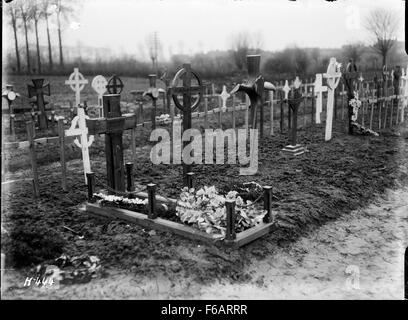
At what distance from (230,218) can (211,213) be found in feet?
1.35

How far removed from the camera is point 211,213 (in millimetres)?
5125

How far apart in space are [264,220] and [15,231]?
→ 9.21 feet

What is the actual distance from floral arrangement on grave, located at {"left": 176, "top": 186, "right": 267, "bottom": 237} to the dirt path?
495mm

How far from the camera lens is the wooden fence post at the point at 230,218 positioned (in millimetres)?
4754

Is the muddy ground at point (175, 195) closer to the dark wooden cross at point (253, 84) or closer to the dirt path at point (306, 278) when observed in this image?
the dirt path at point (306, 278)

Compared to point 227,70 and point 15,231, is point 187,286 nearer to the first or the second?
point 15,231

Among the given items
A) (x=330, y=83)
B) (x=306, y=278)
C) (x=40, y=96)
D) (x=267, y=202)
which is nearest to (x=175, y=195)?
(x=267, y=202)

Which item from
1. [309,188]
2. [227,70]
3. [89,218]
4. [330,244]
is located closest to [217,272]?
[330,244]

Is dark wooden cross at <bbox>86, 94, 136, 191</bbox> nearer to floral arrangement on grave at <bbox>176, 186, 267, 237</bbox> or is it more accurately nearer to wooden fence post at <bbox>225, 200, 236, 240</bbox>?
floral arrangement on grave at <bbox>176, 186, 267, 237</bbox>

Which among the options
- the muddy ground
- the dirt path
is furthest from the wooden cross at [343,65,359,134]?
the dirt path

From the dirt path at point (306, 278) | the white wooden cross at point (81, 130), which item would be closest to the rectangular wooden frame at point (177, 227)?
the dirt path at point (306, 278)

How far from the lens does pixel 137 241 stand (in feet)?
16.2

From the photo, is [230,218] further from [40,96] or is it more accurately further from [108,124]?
[40,96]

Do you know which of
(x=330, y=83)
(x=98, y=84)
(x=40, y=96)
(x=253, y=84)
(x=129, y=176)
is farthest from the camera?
(x=98, y=84)
